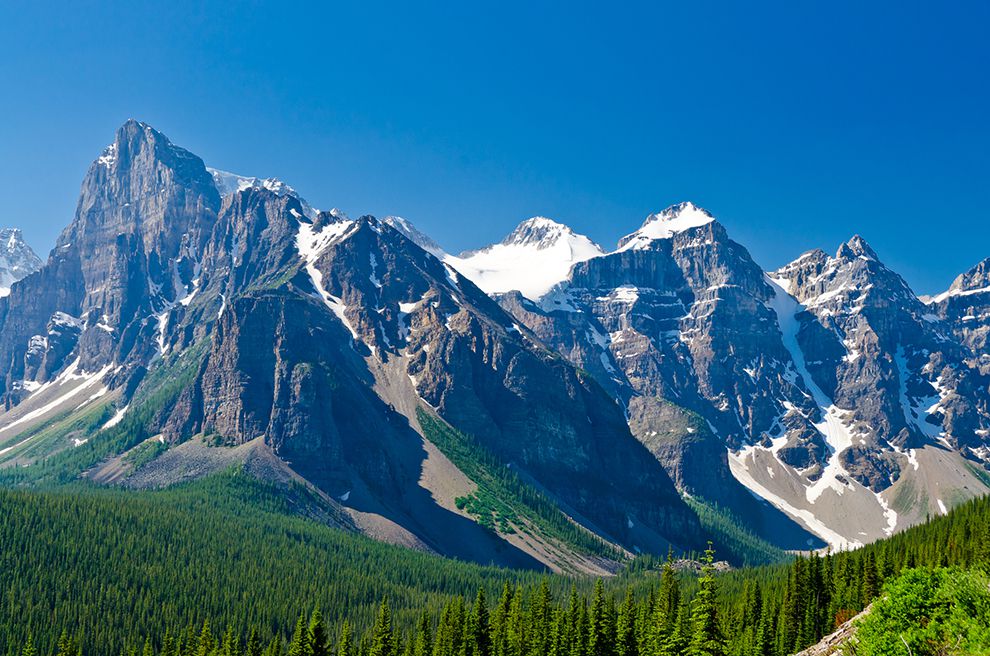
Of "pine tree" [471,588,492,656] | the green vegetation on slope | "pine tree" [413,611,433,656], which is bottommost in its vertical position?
"pine tree" [413,611,433,656]

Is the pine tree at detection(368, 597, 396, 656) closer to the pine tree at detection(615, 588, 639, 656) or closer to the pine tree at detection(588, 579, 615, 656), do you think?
the pine tree at detection(588, 579, 615, 656)

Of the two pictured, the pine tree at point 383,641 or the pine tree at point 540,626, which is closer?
the pine tree at point 540,626

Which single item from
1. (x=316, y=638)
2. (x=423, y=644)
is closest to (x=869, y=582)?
(x=423, y=644)

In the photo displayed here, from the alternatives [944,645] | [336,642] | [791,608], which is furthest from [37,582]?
[944,645]

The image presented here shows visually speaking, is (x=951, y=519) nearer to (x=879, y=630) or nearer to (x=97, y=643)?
(x=879, y=630)

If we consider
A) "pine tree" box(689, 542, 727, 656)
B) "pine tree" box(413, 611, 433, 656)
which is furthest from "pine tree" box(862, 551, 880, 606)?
"pine tree" box(689, 542, 727, 656)

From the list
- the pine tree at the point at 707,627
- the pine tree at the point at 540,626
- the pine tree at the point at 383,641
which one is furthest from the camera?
the pine tree at the point at 383,641

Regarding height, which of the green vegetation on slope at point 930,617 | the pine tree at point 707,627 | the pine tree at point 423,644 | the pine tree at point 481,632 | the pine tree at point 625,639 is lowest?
the pine tree at point 423,644

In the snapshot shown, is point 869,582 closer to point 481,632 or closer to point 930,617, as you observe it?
point 481,632

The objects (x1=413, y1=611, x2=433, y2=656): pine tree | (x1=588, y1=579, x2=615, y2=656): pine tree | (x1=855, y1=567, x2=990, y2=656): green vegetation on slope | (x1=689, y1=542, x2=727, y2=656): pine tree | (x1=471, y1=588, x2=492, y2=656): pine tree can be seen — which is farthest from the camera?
(x1=413, y1=611, x2=433, y2=656): pine tree

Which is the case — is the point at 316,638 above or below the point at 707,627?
below

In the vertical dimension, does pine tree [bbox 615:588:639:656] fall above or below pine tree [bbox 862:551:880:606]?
below

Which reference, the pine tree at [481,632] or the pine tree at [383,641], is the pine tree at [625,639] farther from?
the pine tree at [383,641]

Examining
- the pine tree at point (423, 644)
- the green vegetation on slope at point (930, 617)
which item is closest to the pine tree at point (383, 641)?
the pine tree at point (423, 644)
